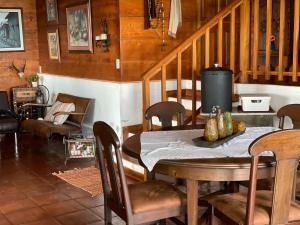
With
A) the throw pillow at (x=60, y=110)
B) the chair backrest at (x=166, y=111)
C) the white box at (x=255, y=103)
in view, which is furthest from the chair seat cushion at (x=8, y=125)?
the white box at (x=255, y=103)

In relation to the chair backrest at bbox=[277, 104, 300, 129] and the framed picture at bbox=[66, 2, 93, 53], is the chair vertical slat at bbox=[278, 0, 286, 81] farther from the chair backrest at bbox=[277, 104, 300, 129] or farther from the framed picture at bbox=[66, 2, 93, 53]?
the framed picture at bbox=[66, 2, 93, 53]

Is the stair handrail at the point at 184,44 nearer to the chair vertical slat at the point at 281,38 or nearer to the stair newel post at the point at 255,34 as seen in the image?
the stair newel post at the point at 255,34

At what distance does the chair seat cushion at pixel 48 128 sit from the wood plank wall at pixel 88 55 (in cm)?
80

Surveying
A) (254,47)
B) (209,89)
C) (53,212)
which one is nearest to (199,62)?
(254,47)

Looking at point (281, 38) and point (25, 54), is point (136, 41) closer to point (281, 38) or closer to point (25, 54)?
point (281, 38)

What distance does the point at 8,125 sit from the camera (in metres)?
6.10

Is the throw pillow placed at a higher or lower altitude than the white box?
lower

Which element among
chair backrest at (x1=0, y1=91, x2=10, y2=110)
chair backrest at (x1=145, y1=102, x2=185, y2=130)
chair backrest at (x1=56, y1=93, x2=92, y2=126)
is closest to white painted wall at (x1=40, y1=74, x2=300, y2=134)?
chair backrest at (x1=56, y1=93, x2=92, y2=126)

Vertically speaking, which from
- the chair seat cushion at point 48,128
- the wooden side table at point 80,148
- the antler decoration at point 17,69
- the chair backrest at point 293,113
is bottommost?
the wooden side table at point 80,148

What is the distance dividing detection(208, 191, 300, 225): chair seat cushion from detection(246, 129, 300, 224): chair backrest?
0.17ft

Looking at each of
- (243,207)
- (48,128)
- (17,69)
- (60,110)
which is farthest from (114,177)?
(17,69)

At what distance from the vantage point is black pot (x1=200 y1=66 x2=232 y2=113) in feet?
13.6

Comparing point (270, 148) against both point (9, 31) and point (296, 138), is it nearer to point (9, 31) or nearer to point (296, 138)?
point (296, 138)

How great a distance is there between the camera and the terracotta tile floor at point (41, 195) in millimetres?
3818
